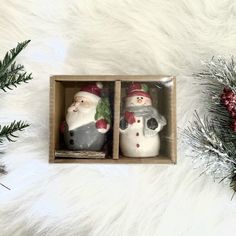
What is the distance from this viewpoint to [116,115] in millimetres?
869

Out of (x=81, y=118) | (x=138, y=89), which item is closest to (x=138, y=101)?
(x=138, y=89)

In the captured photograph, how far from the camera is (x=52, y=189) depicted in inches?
37.4

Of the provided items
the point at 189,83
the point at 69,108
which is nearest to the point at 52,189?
the point at 69,108

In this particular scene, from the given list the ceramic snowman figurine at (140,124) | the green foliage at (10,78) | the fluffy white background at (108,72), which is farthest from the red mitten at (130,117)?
the green foliage at (10,78)

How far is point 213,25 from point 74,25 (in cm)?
36

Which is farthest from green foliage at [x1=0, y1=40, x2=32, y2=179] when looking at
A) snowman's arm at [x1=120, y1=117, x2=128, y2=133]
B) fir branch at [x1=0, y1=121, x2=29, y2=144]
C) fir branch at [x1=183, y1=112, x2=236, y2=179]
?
fir branch at [x1=183, y1=112, x2=236, y2=179]

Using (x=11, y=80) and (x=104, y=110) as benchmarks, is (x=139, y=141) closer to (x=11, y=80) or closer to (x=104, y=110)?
(x=104, y=110)

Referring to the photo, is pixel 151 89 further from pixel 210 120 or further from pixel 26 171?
pixel 26 171

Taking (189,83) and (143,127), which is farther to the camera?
→ (189,83)

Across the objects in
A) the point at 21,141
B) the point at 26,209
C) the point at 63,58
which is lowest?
the point at 26,209

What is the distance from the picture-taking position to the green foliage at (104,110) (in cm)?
88

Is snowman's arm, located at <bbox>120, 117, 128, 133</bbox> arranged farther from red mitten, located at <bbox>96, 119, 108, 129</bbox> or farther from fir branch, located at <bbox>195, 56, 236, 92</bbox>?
fir branch, located at <bbox>195, 56, 236, 92</bbox>

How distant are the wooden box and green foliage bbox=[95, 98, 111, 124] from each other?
1cm

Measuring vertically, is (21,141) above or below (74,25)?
below
